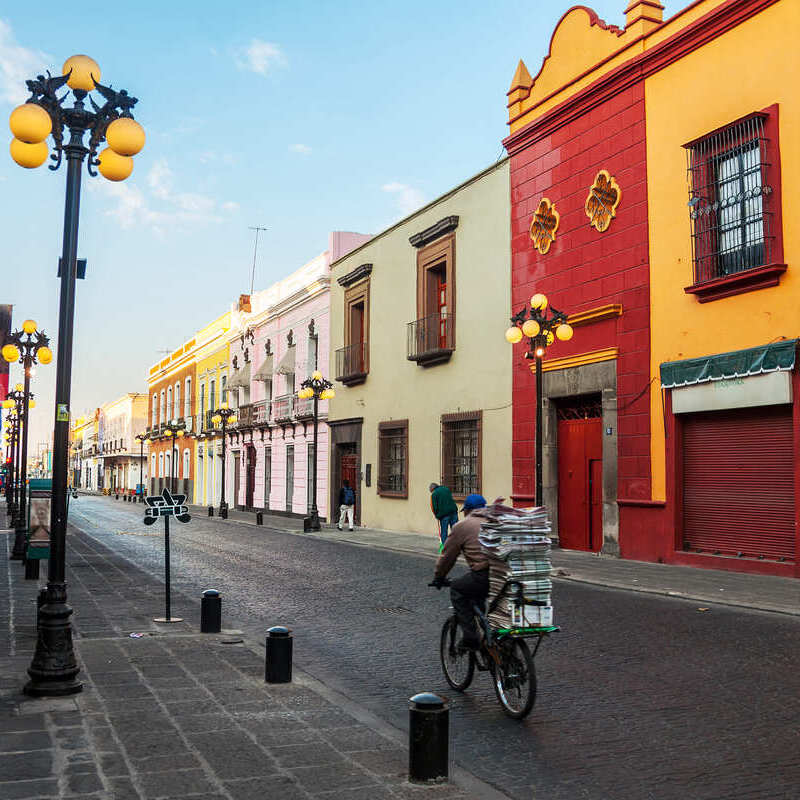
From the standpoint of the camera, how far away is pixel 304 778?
474 centimetres

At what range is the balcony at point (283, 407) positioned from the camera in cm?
3600

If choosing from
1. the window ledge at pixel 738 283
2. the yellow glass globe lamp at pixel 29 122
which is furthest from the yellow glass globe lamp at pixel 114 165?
the window ledge at pixel 738 283

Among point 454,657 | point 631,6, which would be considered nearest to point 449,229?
point 631,6

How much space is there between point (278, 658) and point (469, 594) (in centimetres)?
165

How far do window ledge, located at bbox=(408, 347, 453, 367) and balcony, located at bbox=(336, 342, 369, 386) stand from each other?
13.0 feet

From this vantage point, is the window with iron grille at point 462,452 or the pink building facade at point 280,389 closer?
the window with iron grille at point 462,452

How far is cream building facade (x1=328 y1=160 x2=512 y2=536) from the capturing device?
879 inches

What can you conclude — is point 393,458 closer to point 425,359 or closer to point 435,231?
point 425,359

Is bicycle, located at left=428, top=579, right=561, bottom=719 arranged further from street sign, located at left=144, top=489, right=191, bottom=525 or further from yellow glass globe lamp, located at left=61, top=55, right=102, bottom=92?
yellow glass globe lamp, located at left=61, top=55, right=102, bottom=92

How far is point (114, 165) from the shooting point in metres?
7.26

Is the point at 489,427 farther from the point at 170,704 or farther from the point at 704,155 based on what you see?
the point at 170,704

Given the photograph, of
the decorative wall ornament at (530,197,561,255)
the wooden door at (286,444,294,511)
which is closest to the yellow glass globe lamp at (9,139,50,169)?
the decorative wall ornament at (530,197,561,255)

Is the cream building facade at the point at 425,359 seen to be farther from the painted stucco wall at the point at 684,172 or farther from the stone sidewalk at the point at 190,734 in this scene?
the stone sidewalk at the point at 190,734

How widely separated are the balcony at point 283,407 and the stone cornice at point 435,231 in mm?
11482
